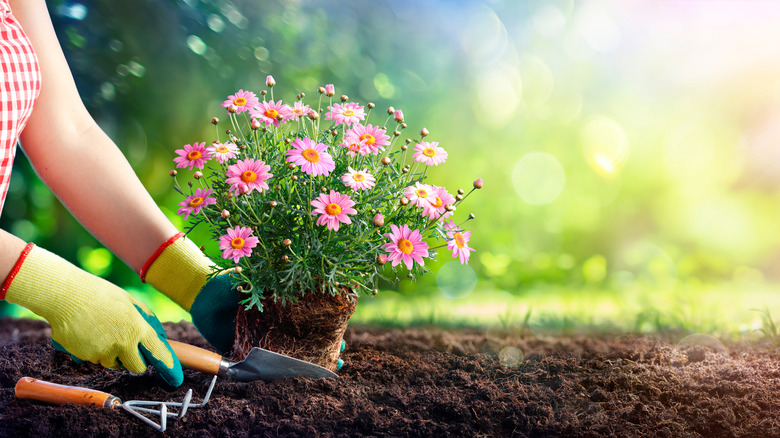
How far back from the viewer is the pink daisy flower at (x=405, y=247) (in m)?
1.27

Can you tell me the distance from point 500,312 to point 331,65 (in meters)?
1.51

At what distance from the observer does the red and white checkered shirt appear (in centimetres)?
139

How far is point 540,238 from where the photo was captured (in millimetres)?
3096

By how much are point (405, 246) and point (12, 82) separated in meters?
1.06

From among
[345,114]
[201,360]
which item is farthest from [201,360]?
[345,114]

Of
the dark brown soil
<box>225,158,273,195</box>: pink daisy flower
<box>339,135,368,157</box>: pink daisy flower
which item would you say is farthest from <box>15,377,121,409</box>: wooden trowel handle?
<box>339,135,368,157</box>: pink daisy flower

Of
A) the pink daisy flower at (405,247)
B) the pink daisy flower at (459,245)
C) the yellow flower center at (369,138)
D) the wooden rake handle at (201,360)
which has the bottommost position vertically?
the wooden rake handle at (201,360)

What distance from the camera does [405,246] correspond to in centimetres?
128

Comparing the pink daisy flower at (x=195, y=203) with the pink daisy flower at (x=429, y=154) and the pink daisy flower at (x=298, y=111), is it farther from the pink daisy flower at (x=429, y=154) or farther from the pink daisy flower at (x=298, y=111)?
the pink daisy flower at (x=429, y=154)

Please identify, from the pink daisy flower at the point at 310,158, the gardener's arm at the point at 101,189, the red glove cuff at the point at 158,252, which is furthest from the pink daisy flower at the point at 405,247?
the red glove cuff at the point at 158,252

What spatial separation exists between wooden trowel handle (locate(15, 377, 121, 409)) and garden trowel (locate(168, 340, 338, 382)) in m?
0.22

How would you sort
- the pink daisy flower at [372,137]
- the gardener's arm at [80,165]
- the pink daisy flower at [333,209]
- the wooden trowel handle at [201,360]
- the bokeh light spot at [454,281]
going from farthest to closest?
the bokeh light spot at [454,281] → the gardener's arm at [80,165] → the wooden trowel handle at [201,360] → the pink daisy flower at [372,137] → the pink daisy flower at [333,209]

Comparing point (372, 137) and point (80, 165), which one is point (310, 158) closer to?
point (372, 137)

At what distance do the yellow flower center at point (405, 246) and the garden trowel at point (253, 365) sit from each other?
43 centimetres
